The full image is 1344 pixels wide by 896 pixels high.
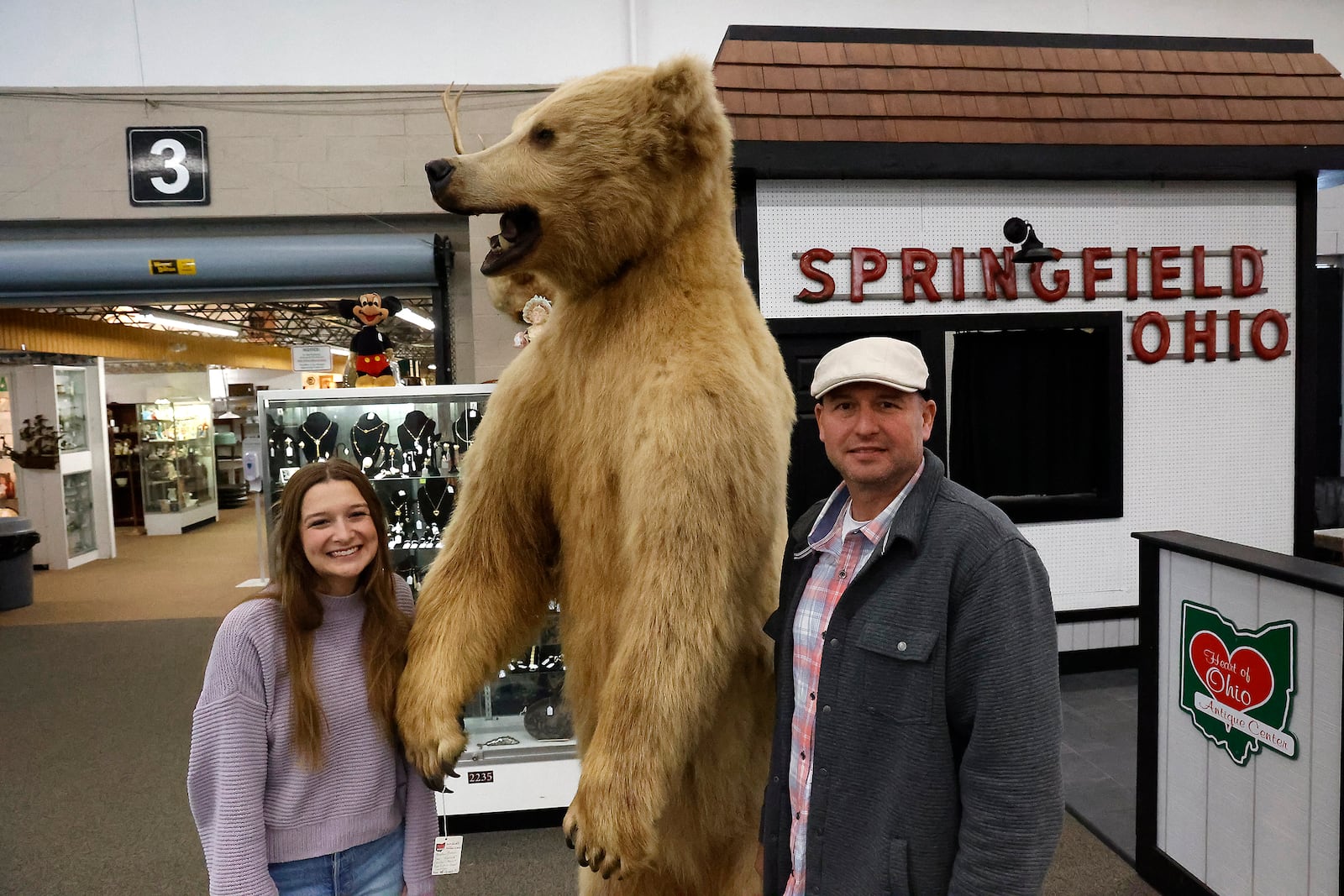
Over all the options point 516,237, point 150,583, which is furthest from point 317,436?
point 150,583

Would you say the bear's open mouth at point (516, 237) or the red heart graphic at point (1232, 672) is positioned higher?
the bear's open mouth at point (516, 237)

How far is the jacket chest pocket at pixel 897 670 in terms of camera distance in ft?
3.43

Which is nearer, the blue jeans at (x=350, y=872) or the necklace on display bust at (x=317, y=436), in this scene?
the blue jeans at (x=350, y=872)

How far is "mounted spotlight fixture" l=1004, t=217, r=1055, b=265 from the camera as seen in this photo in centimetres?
375

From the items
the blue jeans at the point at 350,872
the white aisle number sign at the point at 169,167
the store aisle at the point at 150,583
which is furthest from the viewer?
the store aisle at the point at 150,583

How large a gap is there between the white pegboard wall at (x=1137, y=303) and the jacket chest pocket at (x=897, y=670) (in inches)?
115

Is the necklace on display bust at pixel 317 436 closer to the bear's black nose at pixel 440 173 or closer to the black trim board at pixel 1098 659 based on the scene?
the bear's black nose at pixel 440 173

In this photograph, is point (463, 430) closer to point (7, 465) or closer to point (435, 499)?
point (435, 499)

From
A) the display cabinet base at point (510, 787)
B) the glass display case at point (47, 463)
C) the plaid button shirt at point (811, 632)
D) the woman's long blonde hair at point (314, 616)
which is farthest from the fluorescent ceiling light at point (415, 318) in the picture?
the plaid button shirt at point (811, 632)

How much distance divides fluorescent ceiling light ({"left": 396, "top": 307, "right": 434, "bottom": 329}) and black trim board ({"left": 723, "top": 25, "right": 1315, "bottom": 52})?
4.91m

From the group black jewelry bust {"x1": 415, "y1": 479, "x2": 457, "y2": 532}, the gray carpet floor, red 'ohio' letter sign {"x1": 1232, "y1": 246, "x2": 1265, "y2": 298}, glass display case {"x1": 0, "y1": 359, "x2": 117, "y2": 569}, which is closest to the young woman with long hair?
the gray carpet floor

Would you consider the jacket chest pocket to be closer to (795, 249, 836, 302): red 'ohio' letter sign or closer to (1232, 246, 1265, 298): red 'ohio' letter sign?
(795, 249, 836, 302): red 'ohio' letter sign

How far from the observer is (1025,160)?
3721 mm

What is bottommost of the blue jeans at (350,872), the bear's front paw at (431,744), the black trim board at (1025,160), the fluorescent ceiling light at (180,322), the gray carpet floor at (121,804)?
the gray carpet floor at (121,804)
